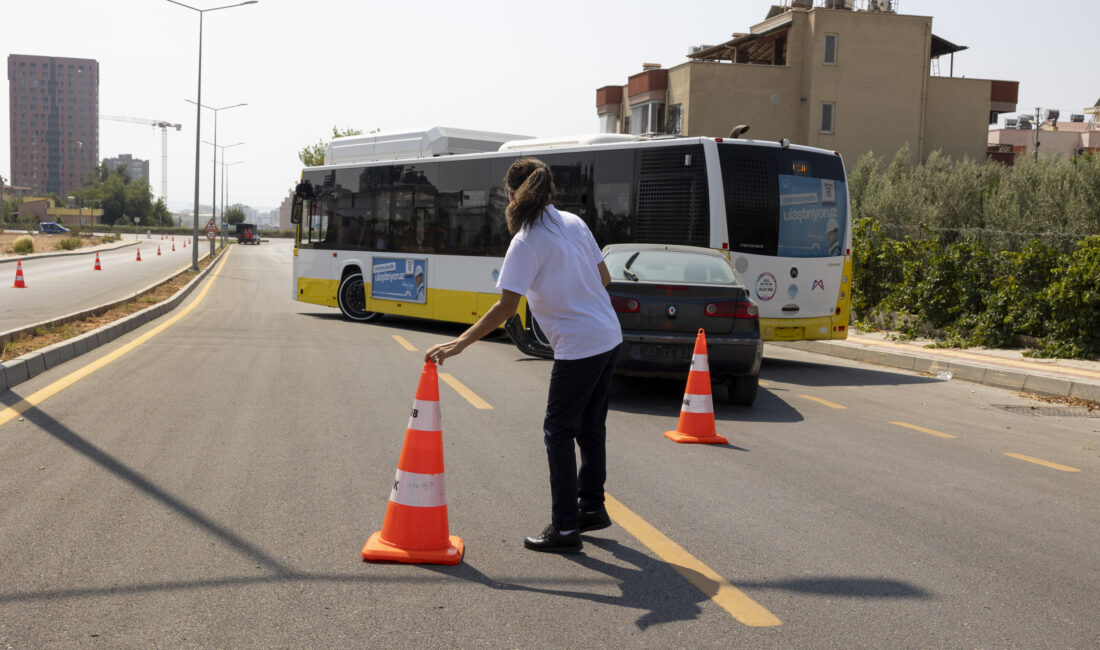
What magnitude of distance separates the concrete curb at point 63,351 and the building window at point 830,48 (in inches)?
1108

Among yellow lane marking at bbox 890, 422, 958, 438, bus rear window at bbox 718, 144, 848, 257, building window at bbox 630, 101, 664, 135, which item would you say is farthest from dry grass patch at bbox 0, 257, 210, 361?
building window at bbox 630, 101, 664, 135

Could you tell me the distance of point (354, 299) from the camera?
63.9 feet

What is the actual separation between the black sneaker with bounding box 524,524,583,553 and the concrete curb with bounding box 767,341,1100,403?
8919 millimetres

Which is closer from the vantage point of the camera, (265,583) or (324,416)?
(265,583)

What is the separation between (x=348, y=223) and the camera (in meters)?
19.6

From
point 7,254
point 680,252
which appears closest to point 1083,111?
point 7,254

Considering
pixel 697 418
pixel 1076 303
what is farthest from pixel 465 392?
pixel 1076 303

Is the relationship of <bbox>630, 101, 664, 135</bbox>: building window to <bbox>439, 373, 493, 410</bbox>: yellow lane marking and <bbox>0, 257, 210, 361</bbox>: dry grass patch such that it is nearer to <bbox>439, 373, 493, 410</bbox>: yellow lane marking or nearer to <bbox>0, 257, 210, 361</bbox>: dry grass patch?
<bbox>0, 257, 210, 361</bbox>: dry grass patch

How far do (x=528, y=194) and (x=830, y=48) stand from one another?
35999 mm

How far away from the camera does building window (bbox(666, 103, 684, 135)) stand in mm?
37719

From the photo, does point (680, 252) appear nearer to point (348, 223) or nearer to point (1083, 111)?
point (348, 223)

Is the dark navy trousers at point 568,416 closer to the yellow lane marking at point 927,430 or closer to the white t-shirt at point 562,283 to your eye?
the white t-shirt at point 562,283

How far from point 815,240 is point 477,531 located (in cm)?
1010

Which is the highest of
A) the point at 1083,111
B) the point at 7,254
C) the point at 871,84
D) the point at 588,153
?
the point at 1083,111
